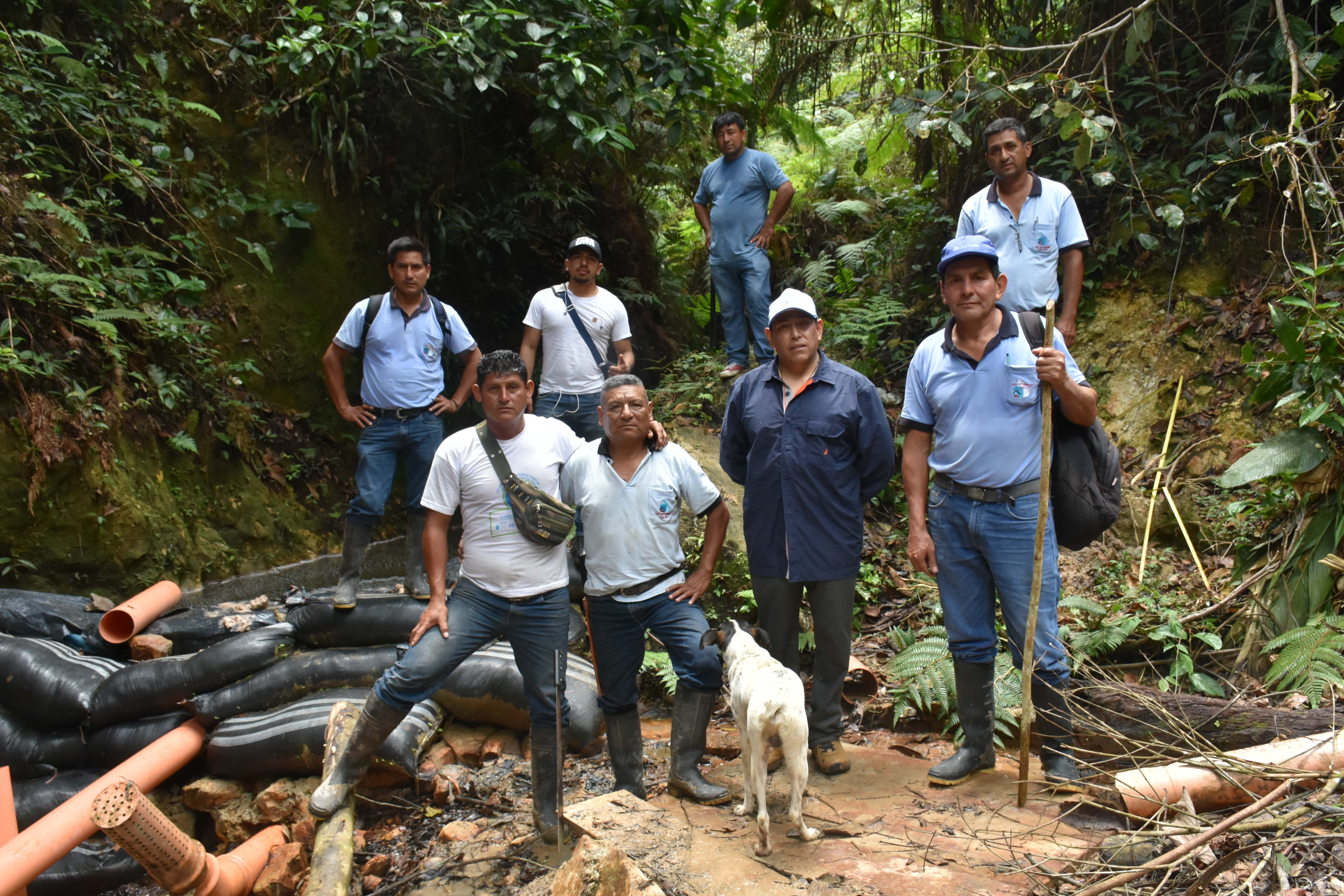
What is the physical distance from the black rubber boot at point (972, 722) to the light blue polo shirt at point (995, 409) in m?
0.86

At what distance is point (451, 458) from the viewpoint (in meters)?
4.09

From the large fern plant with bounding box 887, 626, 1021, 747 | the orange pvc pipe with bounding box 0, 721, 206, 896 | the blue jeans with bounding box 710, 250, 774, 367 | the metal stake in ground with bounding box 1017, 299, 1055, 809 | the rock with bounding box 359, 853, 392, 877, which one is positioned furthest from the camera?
the blue jeans with bounding box 710, 250, 774, 367

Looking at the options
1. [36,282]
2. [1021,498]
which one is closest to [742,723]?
[1021,498]

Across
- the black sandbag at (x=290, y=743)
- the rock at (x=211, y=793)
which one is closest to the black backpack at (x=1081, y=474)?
the black sandbag at (x=290, y=743)

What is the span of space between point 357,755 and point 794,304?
2.91 meters

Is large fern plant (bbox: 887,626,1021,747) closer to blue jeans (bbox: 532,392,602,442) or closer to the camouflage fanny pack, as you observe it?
the camouflage fanny pack

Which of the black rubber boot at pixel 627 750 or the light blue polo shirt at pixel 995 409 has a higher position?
the light blue polo shirt at pixel 995 409

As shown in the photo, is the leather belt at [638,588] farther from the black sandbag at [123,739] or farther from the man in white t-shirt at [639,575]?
the black sandbag at [123,739]

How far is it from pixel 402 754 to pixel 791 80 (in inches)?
264

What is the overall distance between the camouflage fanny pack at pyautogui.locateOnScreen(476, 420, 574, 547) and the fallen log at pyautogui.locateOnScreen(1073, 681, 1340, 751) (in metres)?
2.27

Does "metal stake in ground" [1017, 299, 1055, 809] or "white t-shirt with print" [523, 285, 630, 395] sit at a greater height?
"white t-shirt with print" [523, 285, 630, 395]

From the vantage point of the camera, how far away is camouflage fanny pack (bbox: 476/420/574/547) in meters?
3.99

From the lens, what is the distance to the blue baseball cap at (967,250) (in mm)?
3643

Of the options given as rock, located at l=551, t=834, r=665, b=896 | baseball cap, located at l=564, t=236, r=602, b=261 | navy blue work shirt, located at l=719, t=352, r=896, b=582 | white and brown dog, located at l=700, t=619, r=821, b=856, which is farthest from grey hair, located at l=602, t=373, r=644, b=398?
baseball cap, located at l=564, t=236, r=602, b=261
